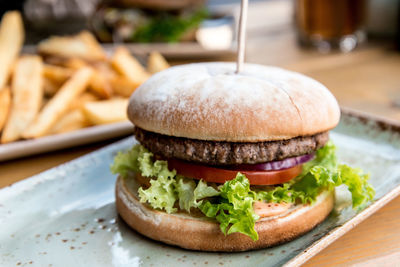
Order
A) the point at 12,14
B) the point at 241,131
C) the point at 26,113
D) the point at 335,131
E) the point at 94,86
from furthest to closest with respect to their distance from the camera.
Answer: the point at 12,14, the point at 94,86, the point at 335,131, the point at 26,113, the point at 241,131

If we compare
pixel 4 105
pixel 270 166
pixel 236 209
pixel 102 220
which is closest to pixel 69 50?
pixel 4 105

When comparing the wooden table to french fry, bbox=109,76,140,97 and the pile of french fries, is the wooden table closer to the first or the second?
the pile of french fries

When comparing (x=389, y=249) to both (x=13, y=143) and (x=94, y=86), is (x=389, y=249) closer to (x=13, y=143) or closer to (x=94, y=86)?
(x=13, y=143)

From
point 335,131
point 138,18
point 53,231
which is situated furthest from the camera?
point 138,18

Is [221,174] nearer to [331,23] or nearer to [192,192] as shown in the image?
[192,192]

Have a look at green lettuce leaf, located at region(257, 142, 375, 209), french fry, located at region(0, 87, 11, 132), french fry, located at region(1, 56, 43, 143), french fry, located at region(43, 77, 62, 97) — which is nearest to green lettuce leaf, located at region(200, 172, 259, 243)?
green lettuce leaf, located at region(257, 142, 375, 209)

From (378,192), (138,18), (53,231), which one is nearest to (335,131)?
(378,192)

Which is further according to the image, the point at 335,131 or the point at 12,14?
the point at 12,14
